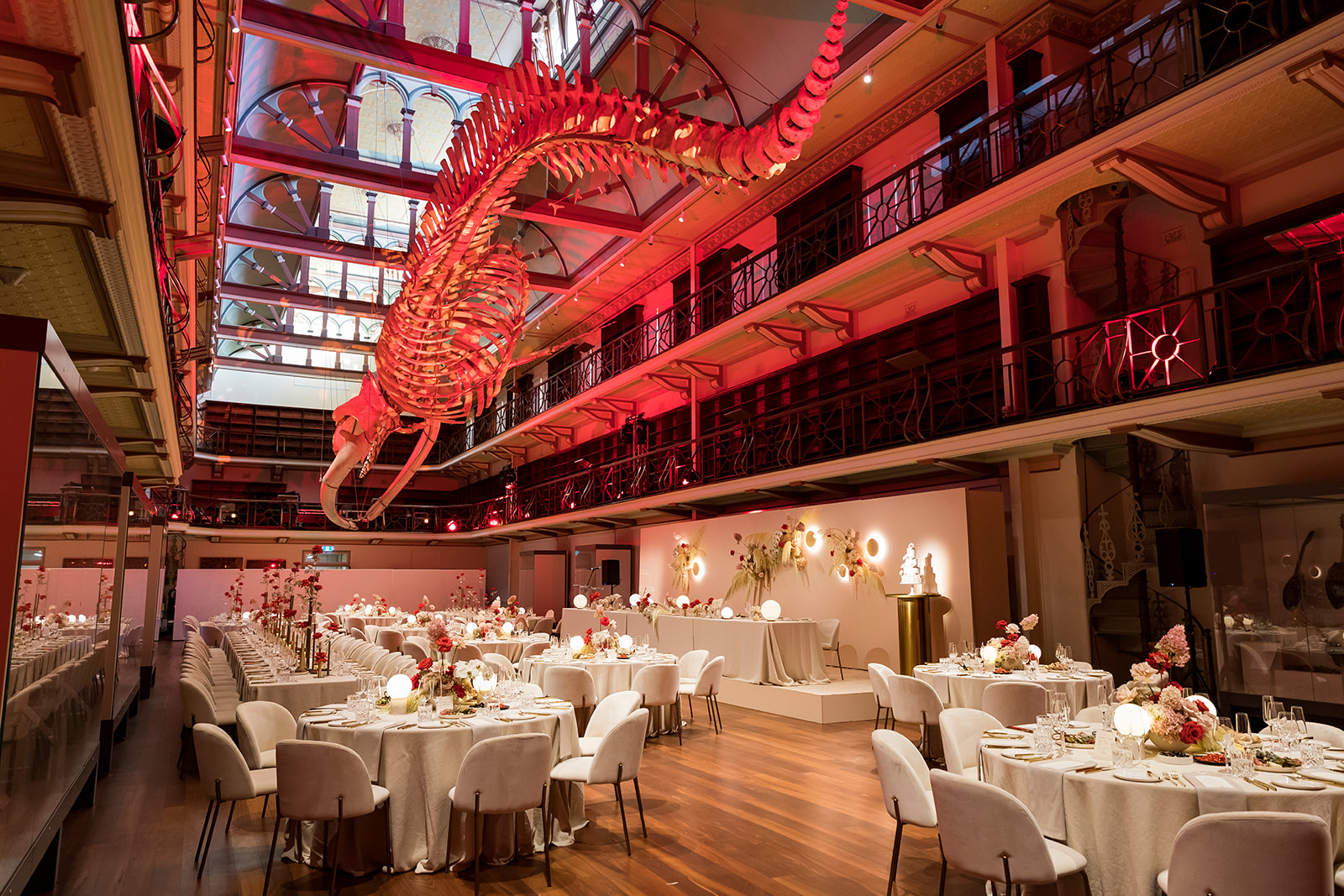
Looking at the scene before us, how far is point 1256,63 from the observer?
18.1 feet

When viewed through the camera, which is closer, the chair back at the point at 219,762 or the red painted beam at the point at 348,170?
the chair back at the point at 219,762

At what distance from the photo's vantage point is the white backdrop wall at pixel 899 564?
8812 millimetres

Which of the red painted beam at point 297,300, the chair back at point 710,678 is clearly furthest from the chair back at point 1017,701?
the red painted beam at point 297,300

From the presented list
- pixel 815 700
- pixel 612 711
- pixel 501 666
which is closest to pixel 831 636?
pixel 815 700

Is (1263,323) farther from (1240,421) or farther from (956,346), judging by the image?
(956,346)

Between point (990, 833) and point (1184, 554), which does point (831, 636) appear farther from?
point (990, 833)

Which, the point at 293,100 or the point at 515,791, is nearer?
the point at 515,791

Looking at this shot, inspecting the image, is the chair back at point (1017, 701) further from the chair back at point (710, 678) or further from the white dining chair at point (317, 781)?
the white dining chair at point (317, 781)

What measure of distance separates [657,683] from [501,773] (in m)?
3.43

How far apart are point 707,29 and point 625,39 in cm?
102

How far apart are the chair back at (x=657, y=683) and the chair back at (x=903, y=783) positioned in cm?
363

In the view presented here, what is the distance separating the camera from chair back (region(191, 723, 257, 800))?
404cm

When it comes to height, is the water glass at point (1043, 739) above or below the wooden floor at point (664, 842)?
above

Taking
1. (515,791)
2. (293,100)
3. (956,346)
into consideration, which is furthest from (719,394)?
(515,791)
